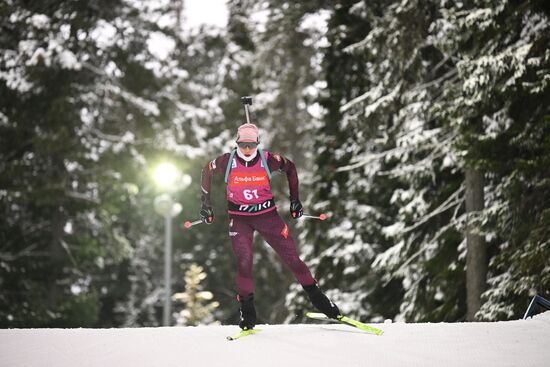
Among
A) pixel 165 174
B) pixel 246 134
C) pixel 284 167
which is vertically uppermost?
pixel 165 174

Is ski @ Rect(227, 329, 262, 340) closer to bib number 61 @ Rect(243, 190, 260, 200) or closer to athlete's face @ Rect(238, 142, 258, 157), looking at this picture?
bib number 61 @ Rect(243, 190, 260, 200)

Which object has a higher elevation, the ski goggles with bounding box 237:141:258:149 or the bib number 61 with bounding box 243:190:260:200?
the ski goggles with bounding box 237:141:258:149

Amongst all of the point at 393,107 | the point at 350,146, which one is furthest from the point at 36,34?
the point at 393,107

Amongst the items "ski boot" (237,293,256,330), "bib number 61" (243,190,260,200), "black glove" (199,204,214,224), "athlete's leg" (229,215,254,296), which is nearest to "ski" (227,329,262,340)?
"ski boot" (237,293,256,330)

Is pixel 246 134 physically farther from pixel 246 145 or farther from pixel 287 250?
pixel 287 250

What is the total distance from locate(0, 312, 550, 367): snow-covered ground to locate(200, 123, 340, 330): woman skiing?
37 cm

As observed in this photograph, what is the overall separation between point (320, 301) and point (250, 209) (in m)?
1.21

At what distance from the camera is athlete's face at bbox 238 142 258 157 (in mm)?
6648

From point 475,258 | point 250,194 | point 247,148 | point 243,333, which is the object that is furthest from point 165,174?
point 243,333

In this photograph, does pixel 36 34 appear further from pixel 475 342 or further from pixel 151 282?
pixel 151 282

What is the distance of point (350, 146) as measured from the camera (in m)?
15.9

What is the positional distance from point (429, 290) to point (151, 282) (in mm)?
29415

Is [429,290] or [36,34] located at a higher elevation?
[36,34]

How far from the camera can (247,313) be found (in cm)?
673
